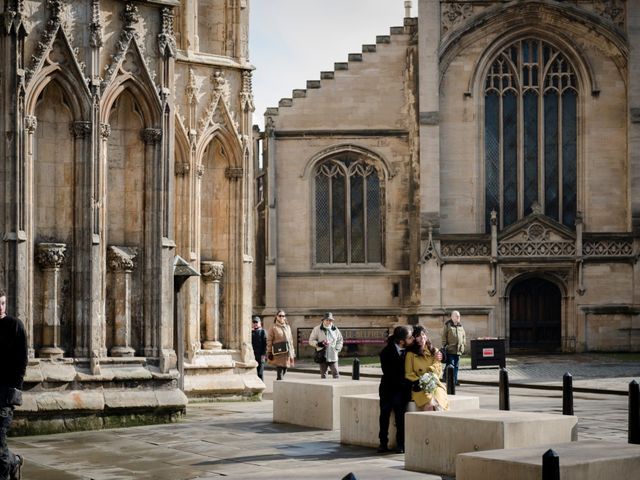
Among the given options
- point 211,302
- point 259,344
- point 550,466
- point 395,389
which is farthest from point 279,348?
point 550,466

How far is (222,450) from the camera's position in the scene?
16.4m

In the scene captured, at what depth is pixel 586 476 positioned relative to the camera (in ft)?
35.9

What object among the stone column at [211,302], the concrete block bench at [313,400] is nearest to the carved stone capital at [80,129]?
the concrete block bench at [313,400]

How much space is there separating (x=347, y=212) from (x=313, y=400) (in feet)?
99.3

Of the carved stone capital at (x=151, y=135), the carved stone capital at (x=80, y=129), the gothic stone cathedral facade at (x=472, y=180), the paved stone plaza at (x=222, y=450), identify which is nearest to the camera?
the paved stone plaza at (x=222, y=450)

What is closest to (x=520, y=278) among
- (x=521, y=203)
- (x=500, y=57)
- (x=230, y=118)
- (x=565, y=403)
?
(x=521, y=203)

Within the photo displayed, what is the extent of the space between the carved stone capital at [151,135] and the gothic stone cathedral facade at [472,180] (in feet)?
90.3

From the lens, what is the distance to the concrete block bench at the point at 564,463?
10867 mm

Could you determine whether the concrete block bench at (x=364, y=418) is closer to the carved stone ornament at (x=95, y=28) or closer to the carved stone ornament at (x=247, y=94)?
the carved stone ornament at (x=95, y=28)

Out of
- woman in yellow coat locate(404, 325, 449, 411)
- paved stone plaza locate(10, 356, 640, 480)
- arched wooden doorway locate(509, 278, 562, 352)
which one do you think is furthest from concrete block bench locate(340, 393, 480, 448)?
arched wooden doorway locate(509, 278, 562, 352)

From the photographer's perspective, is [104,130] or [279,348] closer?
[104,130]

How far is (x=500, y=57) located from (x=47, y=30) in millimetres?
31489

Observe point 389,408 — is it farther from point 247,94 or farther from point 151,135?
point 247,94

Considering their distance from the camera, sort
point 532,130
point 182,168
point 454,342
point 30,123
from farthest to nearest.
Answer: point 532,130
point 454,342
point 182,168
point 30,123
